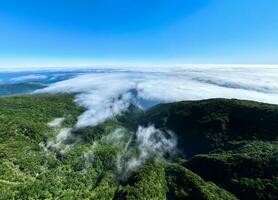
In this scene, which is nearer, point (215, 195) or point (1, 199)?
point (1, 199)

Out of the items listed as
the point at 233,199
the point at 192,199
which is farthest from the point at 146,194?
the point at 233,199

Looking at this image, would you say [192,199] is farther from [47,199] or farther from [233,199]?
[47,199]

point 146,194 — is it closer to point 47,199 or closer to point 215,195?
point 215,195

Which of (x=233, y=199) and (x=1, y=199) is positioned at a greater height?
(x=1, y=199)

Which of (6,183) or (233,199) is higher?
(6,183)

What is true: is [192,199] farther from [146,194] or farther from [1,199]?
[1,199]

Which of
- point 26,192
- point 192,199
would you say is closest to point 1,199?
point 26,192

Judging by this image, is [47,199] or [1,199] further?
→ [47,199]
